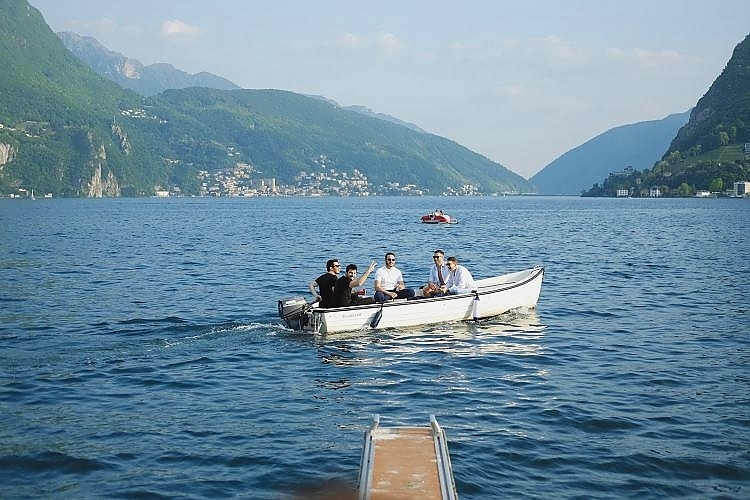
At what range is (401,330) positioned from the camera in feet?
80.8

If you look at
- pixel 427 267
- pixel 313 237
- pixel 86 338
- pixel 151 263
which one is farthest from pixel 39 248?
pixel 86 338

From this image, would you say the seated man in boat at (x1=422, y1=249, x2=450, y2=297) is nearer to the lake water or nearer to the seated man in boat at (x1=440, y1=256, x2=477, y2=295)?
the seated man in boat at (x1=440, y1=256, x2=477, y2=295)

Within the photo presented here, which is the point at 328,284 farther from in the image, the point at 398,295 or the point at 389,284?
the point at 398,295

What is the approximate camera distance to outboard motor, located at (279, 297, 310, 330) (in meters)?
23.6

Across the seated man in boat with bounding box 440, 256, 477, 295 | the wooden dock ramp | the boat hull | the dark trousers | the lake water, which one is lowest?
the lake water

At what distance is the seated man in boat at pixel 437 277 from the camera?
25811 mm

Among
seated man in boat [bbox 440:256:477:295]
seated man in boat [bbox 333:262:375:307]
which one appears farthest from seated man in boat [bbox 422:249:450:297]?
seated man in boat [bbox 333:262:375:307]

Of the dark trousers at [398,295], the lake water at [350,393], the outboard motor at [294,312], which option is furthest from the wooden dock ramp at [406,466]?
the dark trousers at [398,295]

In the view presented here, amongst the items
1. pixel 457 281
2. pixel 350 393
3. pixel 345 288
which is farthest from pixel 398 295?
pixel 350 393

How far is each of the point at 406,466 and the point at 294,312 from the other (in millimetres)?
13331

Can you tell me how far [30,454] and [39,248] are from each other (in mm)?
52215

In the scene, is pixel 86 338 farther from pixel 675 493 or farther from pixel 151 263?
pixel 151 263

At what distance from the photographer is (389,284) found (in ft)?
83.4

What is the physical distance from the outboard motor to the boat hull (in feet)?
0.14
